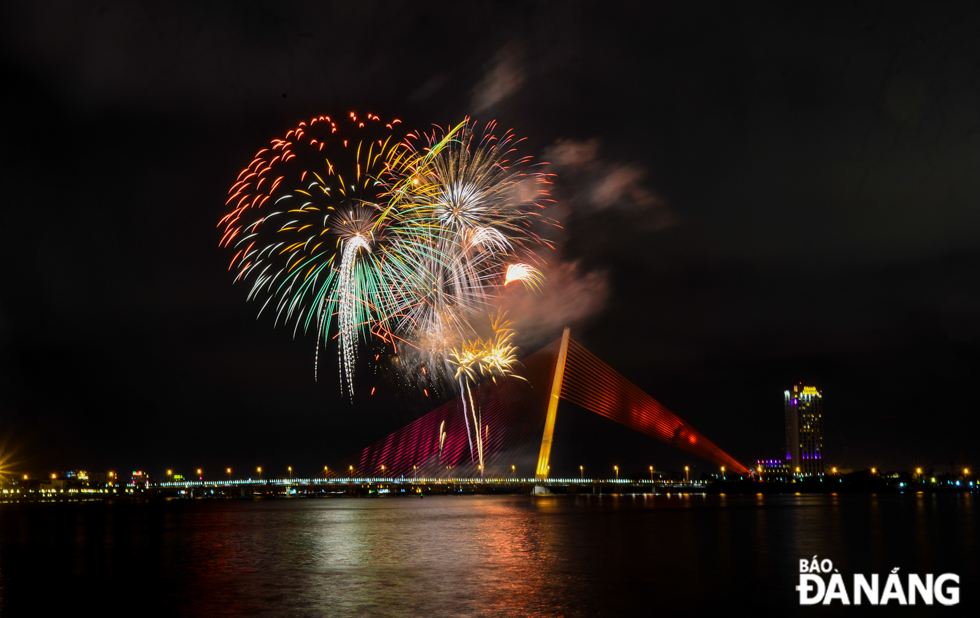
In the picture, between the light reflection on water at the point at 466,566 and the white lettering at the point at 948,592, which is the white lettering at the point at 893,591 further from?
the light reflection on water at the point at 466,566

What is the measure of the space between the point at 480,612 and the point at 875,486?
160600 mm

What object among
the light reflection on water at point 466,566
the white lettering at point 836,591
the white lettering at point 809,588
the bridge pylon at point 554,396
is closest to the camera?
the light reflection on water at point 466,566

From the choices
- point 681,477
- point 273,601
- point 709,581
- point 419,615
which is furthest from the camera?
point 681,477

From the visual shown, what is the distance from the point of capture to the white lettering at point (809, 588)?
57.0 feet

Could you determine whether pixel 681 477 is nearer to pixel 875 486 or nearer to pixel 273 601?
pixel 875 486

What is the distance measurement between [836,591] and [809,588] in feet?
2.90

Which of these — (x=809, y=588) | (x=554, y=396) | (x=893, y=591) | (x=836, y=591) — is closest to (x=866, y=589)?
(x=893, y=591)

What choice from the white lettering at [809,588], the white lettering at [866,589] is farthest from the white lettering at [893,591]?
the white lettering at [809,588]

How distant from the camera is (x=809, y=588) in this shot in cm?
1944

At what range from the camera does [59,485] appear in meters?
161

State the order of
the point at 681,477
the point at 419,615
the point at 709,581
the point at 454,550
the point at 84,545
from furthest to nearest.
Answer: the point at 681,477
the point at 84,545
the point at 454,550
the point at 709,581
the point at 419,615

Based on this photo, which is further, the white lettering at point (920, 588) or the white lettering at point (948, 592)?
the white lettering at point (920, 588)

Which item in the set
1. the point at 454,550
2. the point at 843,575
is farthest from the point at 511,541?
the point at 843,575

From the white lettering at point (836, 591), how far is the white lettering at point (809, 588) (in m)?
0.18
